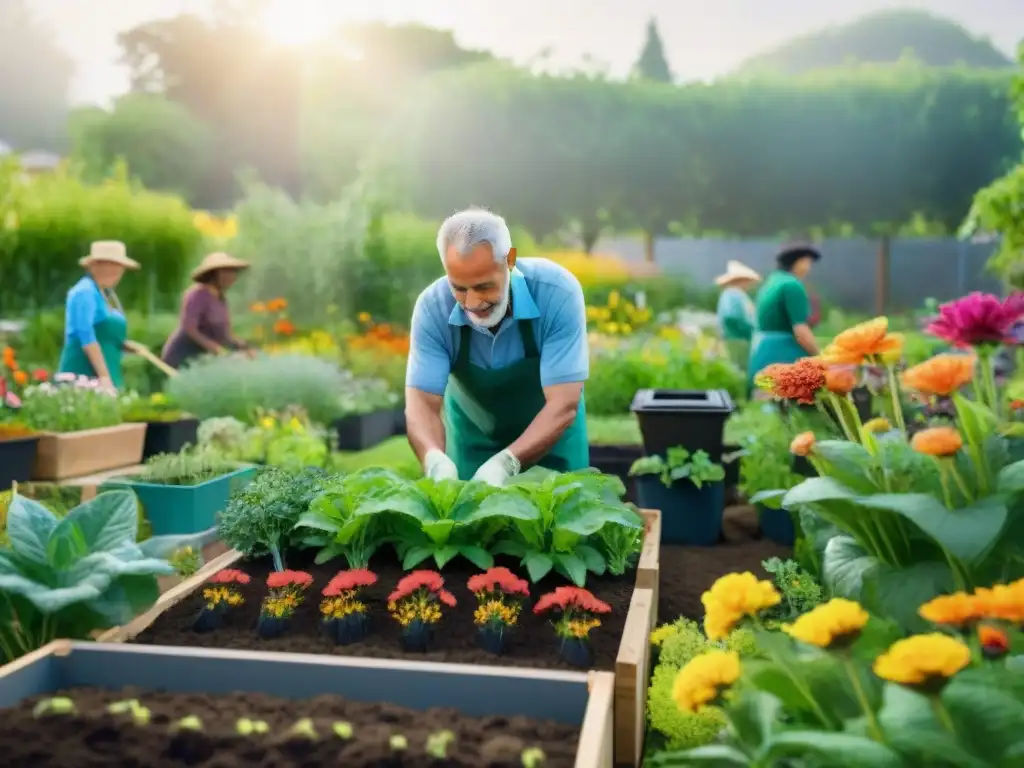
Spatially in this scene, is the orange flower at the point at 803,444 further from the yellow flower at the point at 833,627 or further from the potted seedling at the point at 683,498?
the potted seedling at the point at 683,498

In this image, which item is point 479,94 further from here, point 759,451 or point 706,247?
point 759,451

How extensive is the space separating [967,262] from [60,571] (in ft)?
70.2

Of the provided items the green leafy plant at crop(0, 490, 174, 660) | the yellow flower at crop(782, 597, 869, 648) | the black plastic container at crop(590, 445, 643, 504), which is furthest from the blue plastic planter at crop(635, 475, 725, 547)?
the yellow flower at crop(782, 597, 869, 648)

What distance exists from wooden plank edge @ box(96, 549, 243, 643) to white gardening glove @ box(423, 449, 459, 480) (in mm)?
618

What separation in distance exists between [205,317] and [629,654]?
5.93m

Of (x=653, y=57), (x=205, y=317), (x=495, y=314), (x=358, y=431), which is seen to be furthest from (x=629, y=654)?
(x=653, y=57)

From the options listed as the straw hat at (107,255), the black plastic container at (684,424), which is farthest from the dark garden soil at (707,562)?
the straw hat at (107,255)

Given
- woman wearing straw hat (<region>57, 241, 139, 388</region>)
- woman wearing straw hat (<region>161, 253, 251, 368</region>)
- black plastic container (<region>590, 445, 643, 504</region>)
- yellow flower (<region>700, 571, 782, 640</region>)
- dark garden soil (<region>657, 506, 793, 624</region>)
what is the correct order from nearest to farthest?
yellow flower (<region>700, 571, 782, 640</region>) < dark garden soil (<region>657, 506, 793, 624</region>) < woman wearing straw hat (<region>57, 241, 139, 388</region>) < black plastic container (<region>590, 445, 643, 504</region>) < woman wearing straw hat (<region>161, 253, 251, 368</region>)

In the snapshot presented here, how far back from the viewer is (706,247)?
21438 millimetres

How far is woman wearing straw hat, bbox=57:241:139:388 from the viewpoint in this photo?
5.76m

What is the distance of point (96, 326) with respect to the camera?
19.6ft

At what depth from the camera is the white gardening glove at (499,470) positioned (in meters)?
2.83

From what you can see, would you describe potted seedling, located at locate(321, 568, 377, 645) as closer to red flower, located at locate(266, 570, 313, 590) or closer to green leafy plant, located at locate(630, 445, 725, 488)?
red flower, located at locate(266, 570, 313, 590)

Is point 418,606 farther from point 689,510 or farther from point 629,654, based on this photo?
point 689,510
